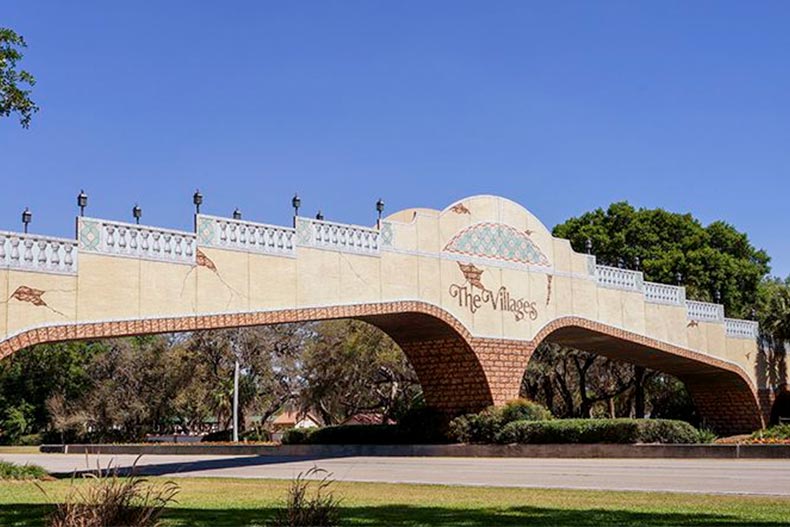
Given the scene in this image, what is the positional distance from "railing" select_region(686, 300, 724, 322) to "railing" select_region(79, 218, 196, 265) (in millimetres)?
23264

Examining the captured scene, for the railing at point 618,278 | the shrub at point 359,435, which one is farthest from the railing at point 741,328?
the shrub at point 359,435

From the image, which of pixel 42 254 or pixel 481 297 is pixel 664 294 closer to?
pixel 481 297

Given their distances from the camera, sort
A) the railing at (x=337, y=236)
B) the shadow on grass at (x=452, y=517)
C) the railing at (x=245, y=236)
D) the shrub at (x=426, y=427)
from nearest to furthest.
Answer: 1. the shadow on grass at (x=452, y=517)
2. the railing at (x=245, y=236)
3. the railing at (x=337, y=236)
4. the shrub at (x=426, y=427)

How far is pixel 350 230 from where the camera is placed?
87.1 ft

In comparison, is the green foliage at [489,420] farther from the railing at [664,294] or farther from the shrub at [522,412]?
the railing at [664,294]

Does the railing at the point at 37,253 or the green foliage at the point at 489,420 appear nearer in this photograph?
the railing at the point at 37,253

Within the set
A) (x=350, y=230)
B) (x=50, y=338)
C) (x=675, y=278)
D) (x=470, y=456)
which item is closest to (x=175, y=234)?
(x=50, y=338)

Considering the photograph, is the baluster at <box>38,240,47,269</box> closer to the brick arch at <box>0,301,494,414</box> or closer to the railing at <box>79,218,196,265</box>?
the railing at <box>79,218,196,265</box>

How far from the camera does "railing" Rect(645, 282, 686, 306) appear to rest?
36875 mm

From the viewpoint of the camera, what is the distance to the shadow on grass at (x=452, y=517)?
10438 millimetres

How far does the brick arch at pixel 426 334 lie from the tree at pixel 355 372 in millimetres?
10702

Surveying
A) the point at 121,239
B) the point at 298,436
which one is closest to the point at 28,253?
the point at 121,239

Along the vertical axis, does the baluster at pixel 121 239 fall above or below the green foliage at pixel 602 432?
above

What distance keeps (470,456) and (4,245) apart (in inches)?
613
